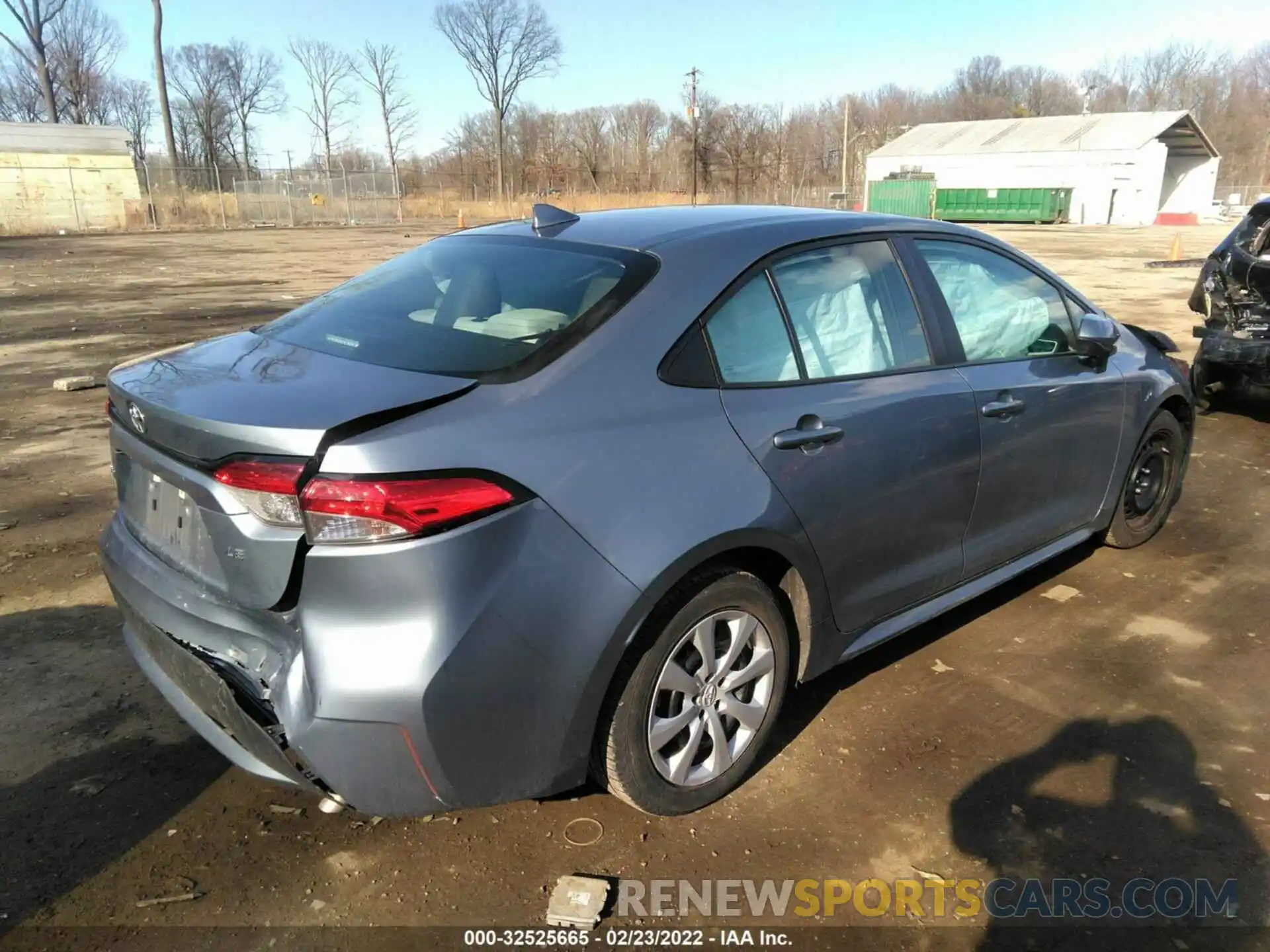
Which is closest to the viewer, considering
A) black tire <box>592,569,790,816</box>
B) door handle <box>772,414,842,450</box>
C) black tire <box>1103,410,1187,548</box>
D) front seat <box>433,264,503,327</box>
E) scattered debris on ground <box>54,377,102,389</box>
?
black tire <box>592,569,790,816</box>

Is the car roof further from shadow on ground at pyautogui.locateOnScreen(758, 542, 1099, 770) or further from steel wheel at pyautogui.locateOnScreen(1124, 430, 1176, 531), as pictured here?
steel wheel at pyautogui.locateOnScreen(1124, 430, 1176, 531)

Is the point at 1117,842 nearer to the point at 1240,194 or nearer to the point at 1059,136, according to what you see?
the point at 1059,136

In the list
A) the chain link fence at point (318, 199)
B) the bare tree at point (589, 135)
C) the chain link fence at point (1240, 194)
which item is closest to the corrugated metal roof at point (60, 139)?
the chain link fence at point (318, 199)

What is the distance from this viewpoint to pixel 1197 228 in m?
45.3

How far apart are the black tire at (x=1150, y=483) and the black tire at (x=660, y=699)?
2646 mm

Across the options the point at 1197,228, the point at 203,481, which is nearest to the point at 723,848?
the point at 203,481

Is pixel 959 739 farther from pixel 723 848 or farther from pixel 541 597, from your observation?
pixel 541 597

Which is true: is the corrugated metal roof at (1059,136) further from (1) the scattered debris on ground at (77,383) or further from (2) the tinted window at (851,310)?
(2) the tinted window at (851,310)

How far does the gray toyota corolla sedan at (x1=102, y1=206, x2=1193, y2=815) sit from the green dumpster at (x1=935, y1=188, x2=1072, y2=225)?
52.5m

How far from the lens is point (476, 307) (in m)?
2.80

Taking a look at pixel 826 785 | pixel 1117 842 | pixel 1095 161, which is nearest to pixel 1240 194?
Result: pixel 1095 161

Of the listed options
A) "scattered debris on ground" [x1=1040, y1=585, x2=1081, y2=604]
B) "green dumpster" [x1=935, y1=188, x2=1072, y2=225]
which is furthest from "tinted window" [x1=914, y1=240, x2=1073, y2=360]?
"green dumpster" [x1=935, y1=188, x2=1072, y2=225]

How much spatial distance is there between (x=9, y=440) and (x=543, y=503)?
20.5 ft

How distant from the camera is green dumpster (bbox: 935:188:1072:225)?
50719 mm
